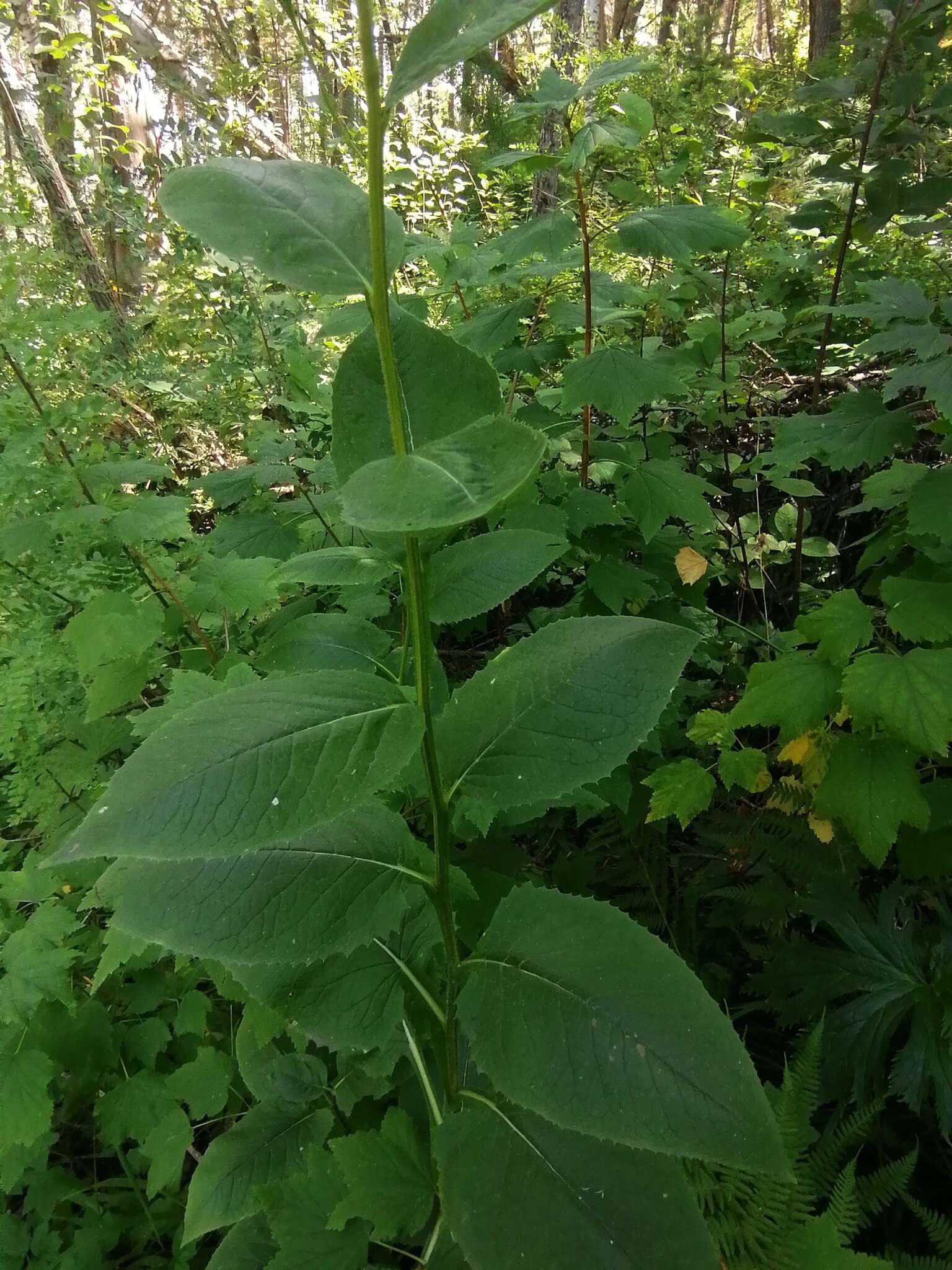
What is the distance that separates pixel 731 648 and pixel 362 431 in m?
1.85

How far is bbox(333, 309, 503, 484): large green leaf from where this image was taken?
68cm

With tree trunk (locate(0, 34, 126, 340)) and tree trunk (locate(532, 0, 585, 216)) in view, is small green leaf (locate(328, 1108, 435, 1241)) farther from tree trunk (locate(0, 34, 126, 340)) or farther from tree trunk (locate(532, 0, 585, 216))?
tree trunk (locate(0, 34, 126, 340))

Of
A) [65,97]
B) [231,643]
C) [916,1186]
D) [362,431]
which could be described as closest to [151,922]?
[362,431]

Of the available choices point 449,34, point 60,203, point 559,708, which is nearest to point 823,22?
point 60,203

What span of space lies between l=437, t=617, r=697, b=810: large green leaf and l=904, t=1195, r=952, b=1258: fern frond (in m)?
1.10

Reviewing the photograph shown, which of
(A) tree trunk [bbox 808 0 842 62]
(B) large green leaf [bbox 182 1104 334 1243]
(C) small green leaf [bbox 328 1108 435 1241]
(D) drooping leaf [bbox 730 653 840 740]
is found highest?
(A) tree trunk [bbox 808 0 842 62]

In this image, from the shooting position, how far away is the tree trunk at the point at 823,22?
21.4 ft

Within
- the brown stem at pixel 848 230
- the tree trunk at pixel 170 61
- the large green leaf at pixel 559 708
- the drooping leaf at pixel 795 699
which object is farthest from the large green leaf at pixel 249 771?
the tree trunk at pixel 170 61

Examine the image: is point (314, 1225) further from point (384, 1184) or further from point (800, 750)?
point (800, 750)

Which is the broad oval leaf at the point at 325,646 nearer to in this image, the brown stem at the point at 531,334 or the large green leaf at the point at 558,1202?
the large green leaf at the point at 558,1202

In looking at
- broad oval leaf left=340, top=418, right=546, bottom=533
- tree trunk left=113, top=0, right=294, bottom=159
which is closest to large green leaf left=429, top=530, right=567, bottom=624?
broad oval leaf left=340, top=418, right=546, bottom=533

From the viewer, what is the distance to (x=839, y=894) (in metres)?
1.57

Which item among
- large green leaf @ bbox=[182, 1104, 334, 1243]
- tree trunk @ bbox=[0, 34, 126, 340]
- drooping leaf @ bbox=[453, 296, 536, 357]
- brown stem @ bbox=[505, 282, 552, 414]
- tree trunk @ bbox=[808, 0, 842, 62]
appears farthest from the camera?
tree trunk @ bbox=[808, 0, 842, 62]

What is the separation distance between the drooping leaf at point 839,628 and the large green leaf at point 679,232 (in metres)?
0.91
